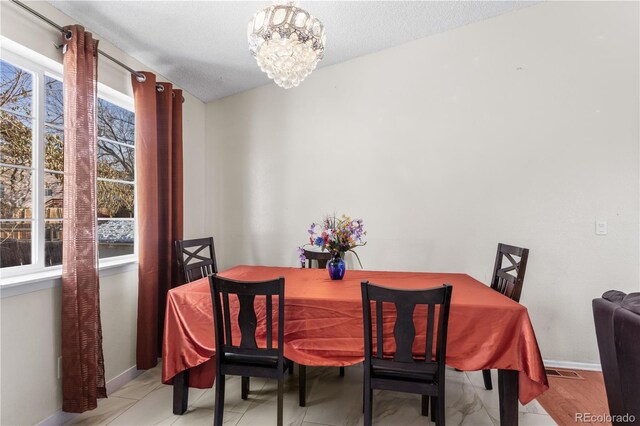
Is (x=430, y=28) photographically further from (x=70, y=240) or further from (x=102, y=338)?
(x=102, y=338)

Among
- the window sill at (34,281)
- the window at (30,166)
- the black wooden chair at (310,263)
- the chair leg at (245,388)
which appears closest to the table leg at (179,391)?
the chair leg at (245,388)

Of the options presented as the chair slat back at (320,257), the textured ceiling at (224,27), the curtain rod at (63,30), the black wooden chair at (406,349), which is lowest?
the black wooden chair at (406,349)

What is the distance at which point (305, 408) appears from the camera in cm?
206

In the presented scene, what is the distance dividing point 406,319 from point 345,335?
39 cm

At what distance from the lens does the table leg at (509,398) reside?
5.28 feet

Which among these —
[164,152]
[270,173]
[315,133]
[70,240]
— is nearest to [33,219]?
[70,240]

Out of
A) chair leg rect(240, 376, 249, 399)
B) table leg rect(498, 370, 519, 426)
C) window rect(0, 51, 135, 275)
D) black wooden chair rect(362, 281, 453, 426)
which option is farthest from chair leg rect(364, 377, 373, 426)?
window rect(0, 51, 135, 275)

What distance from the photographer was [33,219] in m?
1.86

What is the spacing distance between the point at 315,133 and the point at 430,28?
4.60 feet

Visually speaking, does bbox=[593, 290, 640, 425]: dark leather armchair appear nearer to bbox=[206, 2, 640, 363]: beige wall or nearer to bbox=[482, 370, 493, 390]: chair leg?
bbox=[482, 370, 493, 390]: chair leg

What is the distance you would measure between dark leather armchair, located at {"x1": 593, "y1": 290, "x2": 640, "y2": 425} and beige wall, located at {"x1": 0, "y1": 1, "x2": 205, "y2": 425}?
281 cm

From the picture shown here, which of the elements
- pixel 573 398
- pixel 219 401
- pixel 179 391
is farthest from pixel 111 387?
pixel 573 398

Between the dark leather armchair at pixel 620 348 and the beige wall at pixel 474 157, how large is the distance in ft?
4.68

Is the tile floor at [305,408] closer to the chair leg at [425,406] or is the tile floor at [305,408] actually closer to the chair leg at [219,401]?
the chair leg at [425,406]
